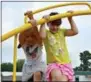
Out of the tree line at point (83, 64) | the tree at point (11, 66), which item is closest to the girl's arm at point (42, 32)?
the tree at point (11, 66)

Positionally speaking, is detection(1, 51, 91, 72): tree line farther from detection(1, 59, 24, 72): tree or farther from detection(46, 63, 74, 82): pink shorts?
detection(46, 63, 74, 82): pink shorts

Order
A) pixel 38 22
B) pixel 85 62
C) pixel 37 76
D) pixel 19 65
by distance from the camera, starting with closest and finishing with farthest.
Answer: pixel 38 22, pixel 37 76, pixel 19 65, pixel 85 62

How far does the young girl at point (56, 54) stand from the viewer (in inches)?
96.6

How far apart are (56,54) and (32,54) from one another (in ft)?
0.55

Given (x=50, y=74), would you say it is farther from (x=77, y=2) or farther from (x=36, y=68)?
(x=77, y=2)

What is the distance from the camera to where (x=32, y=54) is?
98.8 inches

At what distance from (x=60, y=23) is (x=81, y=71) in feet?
1.99

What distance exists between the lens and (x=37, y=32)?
97.0 inches

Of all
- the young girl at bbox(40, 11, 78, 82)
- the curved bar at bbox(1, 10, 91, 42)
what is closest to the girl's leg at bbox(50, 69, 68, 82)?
the young girl at bbox(40, 11, 78, 82)

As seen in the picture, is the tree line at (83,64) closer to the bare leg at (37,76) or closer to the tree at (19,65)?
the tree at (19,65)

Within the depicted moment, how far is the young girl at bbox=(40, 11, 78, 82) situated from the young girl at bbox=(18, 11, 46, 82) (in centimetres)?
6

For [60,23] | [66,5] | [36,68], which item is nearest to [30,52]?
[36,68]

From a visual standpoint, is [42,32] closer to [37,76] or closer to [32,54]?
[32,54]

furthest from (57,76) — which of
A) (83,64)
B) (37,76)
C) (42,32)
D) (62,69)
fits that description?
(83,64)
